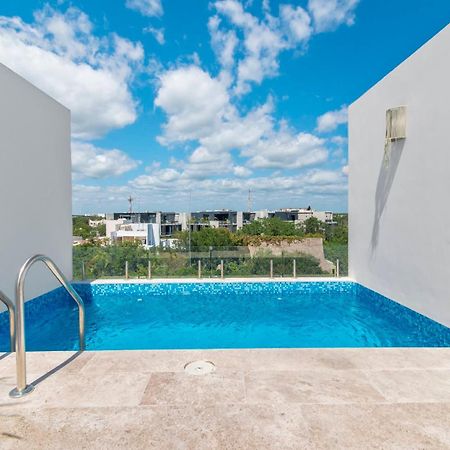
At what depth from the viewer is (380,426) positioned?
7.14 feet

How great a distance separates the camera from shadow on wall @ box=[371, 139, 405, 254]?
7034mm

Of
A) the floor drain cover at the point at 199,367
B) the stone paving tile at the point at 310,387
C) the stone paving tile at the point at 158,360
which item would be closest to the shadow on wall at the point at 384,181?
the stone paving tile at the point at 310,387

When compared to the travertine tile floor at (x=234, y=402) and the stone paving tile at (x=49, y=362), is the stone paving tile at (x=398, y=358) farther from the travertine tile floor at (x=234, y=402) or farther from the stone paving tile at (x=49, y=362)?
the stone paving tile at (x=49, y=362)

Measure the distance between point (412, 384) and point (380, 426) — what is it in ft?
2.41

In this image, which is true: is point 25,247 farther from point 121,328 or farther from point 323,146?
point 323,146

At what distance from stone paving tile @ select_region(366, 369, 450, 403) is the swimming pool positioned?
316cm

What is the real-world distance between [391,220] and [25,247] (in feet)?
27.5

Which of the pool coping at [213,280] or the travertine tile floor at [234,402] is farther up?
the travertine tile floor at [234,402]

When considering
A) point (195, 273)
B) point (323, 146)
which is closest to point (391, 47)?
point (195, 273)

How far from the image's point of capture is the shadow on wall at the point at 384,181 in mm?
7034

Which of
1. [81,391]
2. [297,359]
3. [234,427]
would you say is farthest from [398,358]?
[81,391]

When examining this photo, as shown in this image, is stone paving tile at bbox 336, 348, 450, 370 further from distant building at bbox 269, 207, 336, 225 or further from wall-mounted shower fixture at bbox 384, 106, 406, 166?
distant building at bbox 269, 207, 336, 225

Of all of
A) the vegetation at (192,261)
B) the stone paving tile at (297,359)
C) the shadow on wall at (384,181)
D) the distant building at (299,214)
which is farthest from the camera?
the distant building at (299,214)

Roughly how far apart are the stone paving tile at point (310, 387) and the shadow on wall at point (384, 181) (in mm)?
5588
